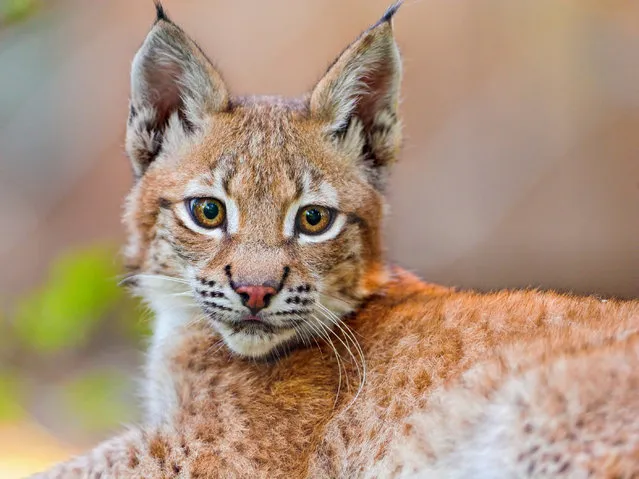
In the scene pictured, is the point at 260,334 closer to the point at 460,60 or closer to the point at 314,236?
the point at 314,236

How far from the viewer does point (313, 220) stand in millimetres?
3576

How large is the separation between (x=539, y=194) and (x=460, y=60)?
1332 millimetres

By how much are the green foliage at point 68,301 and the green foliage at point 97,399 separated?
37cm

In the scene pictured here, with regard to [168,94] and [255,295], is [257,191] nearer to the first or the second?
[255,295]

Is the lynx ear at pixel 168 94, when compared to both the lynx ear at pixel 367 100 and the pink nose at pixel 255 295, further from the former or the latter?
the pink nose at pixel 255 295

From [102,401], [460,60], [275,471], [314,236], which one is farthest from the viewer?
Result: [460,60]

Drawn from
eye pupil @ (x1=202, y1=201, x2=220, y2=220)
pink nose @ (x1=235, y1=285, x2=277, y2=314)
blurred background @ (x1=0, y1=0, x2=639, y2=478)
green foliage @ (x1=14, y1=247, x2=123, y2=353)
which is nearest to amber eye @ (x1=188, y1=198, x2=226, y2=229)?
eye pupil @ (x1=202, y1=201, x2=220, y2=220)

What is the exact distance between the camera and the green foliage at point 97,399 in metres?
5.48

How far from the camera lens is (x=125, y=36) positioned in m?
6.90

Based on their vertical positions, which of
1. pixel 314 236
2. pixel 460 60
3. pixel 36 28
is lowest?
pixel 314 236

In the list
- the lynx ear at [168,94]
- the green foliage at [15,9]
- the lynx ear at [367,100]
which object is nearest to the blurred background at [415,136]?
the green foliage at [15,9]

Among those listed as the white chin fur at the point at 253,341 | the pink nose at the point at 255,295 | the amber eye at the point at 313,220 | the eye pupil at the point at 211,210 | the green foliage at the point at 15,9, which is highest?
the green foliage at the point at 15,9

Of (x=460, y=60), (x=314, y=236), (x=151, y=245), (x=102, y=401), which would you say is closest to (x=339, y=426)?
(x=314, y=236)

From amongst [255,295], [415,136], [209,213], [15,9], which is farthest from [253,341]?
[415,136]
